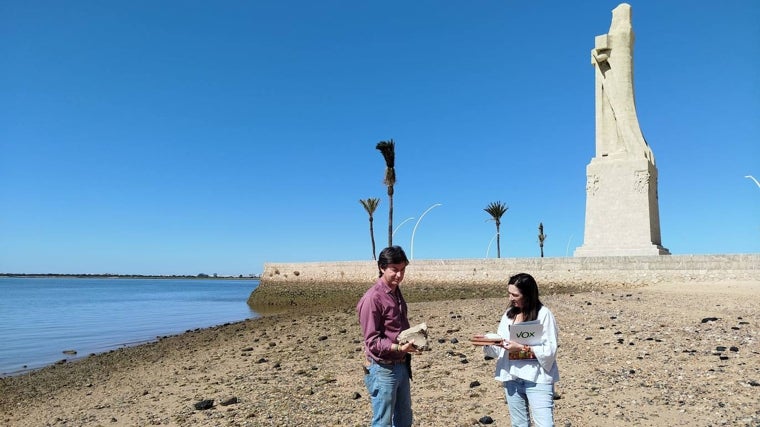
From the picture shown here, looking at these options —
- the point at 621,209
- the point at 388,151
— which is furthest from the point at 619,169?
the point at 388,151

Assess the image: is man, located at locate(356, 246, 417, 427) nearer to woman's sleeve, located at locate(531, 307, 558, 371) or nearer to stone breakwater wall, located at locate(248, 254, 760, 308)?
woman's sleeve, located at locate(531, 307, 558, 371)

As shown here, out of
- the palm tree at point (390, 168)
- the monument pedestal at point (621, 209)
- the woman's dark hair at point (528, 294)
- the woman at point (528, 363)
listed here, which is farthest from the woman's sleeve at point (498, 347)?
the palm tree at point (390, 168)

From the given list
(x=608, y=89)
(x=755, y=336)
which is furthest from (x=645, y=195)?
(x=755, y=336)

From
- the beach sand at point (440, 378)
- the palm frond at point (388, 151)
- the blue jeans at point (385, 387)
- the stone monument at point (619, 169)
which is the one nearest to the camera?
the blue jeans at point (385, 387)

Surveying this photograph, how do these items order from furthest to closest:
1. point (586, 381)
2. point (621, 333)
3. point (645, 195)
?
point (645, 195)
point (621, 333)
point (586, 381)

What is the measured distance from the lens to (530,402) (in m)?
3.99

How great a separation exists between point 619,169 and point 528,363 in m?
27.5

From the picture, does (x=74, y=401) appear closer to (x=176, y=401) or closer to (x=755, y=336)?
(x=176, y=401)

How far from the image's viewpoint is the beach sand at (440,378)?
654 centimetres

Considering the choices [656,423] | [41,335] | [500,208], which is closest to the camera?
[656,423]

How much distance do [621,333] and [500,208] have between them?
5486 cm

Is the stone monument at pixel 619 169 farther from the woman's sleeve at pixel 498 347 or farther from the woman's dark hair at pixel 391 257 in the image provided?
the woman's dark hair at pixel 391 257

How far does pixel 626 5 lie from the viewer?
99.9 feet

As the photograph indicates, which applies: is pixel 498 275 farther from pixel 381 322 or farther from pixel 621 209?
pixel 381 322
